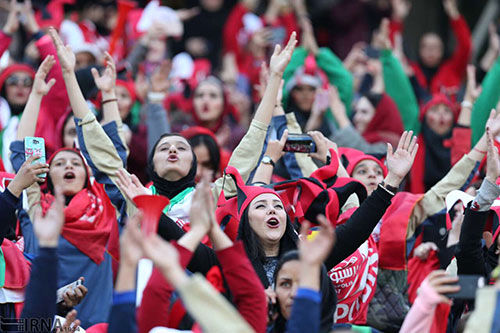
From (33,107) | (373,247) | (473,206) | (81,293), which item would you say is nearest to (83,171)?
(33,107)

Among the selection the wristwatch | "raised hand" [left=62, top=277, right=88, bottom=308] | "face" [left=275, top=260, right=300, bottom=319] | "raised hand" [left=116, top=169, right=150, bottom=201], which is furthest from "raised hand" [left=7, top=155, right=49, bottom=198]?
the wristwatch

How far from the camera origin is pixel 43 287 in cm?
380

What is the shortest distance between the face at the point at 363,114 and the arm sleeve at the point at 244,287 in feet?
13.7

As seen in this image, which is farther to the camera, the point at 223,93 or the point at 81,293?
the point at 223,93

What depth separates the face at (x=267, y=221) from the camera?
4852mm

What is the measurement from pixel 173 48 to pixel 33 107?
4.79 meters

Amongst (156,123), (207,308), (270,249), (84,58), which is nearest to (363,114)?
(156,123)

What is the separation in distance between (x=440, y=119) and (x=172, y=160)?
3.08 m

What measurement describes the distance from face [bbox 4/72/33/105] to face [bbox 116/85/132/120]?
73 centimetres

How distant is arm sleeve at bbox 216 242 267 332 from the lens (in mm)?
4070

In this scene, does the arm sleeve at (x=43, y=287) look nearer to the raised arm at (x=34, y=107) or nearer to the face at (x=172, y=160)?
the face at (x=172, y=160)

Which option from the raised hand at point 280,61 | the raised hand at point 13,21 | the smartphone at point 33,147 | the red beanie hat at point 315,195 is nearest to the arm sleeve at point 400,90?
the raised hand at point 280,61

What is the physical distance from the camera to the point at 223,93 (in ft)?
26.3

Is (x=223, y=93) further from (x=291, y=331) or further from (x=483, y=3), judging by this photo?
(x=483, y=3)
